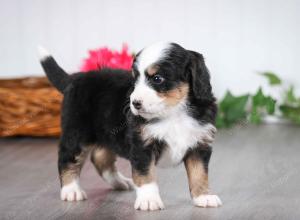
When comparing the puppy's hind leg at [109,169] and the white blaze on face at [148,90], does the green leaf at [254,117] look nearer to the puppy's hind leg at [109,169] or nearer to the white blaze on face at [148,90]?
the puppy's hind leg at [109,169]

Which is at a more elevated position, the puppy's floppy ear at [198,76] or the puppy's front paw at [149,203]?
the puppy's floppy ear at [198,76]

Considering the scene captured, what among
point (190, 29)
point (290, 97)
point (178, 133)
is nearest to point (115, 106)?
point (178, 133)

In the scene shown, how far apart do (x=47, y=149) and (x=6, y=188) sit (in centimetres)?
111

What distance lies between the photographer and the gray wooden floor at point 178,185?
265cm

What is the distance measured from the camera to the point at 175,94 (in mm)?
2555

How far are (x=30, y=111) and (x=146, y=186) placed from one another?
2.14 metres

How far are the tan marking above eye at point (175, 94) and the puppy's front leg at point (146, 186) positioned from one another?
0.26 metres

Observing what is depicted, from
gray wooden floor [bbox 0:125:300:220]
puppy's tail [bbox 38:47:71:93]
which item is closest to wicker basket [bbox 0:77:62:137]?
gray wooden floor [bbox 0:125:300:220]

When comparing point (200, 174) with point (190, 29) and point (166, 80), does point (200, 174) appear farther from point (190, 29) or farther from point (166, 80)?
point (190, 29)

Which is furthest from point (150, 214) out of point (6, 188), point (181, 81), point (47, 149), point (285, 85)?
point (285, 85)

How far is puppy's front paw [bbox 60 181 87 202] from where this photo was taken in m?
2.90

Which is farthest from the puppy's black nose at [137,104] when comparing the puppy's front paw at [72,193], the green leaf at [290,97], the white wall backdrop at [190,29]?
the green leaf at [290,97]

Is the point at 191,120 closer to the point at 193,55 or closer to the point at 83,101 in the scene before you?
the point at 193,55

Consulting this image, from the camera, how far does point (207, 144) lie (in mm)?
2652
